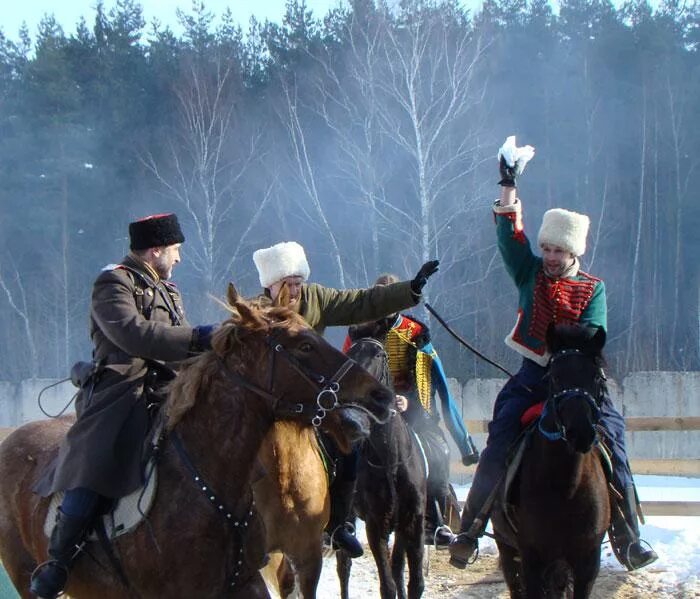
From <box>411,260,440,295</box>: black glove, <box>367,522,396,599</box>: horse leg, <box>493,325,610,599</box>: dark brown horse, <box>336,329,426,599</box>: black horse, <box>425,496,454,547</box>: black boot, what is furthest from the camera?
<box>425,496,454,547</box>: black boot

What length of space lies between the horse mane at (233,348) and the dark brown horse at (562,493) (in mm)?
1820

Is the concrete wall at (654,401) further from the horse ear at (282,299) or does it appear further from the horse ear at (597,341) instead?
the horse ear at (282,299)

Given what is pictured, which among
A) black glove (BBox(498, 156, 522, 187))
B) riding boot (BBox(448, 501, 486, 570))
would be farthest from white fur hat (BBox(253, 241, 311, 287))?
riding boot (BBox(448, 501, 486, 570))

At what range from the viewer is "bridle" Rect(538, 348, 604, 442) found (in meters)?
5.12

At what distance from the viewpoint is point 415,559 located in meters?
7.29

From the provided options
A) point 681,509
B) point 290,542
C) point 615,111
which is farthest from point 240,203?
point 290,542

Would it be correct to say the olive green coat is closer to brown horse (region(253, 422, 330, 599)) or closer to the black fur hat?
the black fur hat

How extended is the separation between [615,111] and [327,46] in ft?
28.0

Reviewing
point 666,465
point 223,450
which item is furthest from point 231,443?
point 666,465

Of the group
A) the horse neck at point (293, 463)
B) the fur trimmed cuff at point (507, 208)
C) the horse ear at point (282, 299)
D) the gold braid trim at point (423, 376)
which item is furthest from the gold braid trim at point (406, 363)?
the horse ear at point (282, 299)

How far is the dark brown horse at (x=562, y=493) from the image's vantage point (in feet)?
17.5

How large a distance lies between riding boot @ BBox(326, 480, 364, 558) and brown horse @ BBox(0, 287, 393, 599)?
8.84 ft

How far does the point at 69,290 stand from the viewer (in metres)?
28.5

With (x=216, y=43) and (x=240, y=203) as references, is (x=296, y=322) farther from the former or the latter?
(x=216, y=43)
